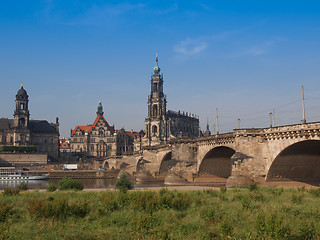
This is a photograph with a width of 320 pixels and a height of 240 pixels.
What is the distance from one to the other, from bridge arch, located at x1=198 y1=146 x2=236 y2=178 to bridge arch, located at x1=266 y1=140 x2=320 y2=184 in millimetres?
17075

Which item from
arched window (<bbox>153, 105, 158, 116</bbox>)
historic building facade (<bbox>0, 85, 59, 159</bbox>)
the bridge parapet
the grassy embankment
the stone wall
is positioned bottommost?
the grassy embankment

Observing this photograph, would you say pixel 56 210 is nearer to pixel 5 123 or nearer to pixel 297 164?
pixel 297 164

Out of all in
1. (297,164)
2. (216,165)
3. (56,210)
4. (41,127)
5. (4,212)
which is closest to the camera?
(4,212)

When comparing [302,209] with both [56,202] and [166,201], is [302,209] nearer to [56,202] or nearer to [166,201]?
[166,201]

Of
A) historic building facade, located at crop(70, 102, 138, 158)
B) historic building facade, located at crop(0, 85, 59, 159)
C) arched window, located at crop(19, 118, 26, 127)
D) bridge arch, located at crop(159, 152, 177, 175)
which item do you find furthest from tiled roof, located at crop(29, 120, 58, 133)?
bridge arch, located at crop(159, 152, 177, 175)

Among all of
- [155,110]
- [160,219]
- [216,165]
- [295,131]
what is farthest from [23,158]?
[160,219]

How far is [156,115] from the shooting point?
14775 cm

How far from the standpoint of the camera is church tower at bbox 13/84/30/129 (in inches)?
4978

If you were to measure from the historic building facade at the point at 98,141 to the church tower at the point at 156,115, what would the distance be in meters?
14.8

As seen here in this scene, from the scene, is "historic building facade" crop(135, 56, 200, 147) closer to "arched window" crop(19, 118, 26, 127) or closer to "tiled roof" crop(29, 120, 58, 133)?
"tiled roof" crop(29, 120, 58, 133)

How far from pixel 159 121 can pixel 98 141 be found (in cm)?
2755

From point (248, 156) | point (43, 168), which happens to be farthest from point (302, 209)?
point (43, 168)

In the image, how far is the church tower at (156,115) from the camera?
14388 centimetres

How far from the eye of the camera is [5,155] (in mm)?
114562
